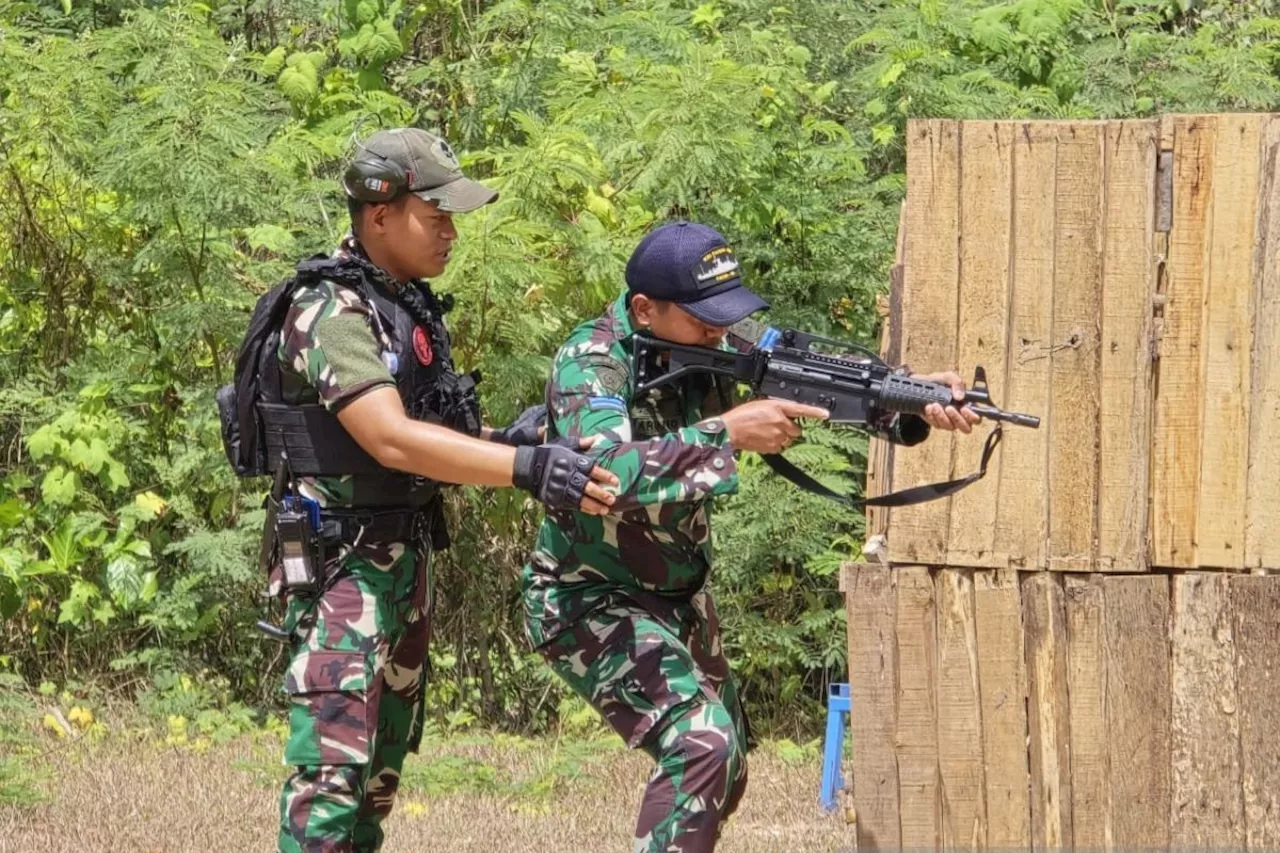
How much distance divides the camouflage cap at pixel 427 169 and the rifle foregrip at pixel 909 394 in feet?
3.26

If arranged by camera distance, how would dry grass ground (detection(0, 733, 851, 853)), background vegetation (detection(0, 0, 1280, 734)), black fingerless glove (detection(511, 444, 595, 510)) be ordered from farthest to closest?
background vegetation (detection(0, 0, 1280, 734)) → dry grass ground (detection(0, 733, 851, 853)) → black fingerless glove (detection(511, 444, 595, 510))

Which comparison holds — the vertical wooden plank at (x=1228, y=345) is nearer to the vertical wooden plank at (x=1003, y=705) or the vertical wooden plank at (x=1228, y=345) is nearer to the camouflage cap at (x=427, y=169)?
the vertical wooden plank at (x=1003, y=705)

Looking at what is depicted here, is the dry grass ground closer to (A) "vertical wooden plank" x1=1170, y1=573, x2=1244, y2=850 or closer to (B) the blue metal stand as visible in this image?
(B) the blue metal stand

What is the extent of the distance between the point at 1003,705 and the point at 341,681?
67.5 inches

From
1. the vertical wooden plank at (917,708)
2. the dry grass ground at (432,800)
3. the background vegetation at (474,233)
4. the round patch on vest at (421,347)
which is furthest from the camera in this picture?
the background vegetation at (474,233)

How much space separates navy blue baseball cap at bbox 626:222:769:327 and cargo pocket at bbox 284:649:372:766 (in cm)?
107

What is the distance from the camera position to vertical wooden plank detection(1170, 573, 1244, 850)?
4.31 meters

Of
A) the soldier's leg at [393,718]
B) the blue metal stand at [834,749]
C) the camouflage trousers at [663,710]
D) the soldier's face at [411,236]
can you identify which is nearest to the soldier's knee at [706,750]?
the camouflage trousers at [663,710]

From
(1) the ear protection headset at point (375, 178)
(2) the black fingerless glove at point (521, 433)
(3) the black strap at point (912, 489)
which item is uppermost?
(1) the ear protection headset at point (375, 178)

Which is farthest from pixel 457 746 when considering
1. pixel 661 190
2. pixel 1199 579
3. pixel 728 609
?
pixel 1199 579

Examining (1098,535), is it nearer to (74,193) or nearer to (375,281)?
(375,281)

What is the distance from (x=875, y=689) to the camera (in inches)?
178

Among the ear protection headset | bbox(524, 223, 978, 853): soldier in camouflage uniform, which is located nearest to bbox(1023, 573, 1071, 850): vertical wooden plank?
bbox(524, 223, 978, 853): soldier in camouflage uniform

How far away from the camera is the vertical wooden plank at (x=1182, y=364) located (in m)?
4.32
